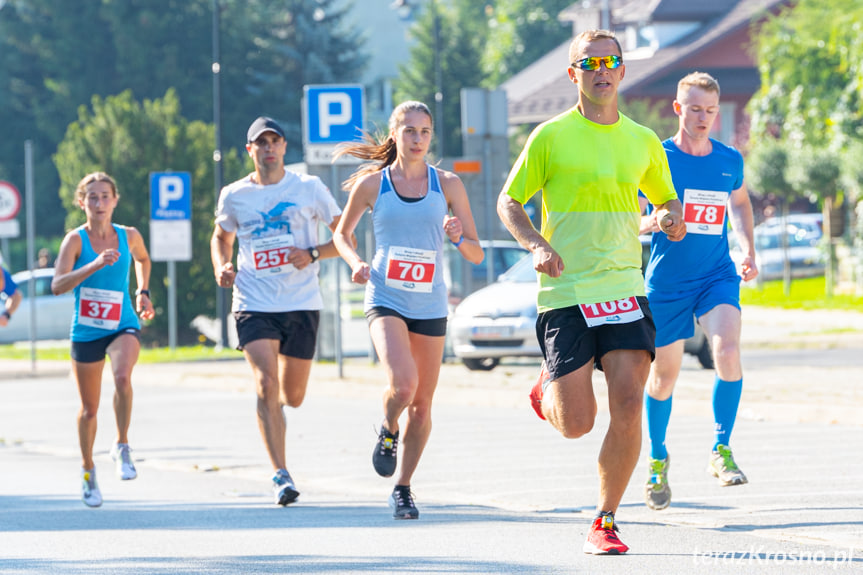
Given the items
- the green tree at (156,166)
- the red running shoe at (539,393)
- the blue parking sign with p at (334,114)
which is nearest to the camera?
the red running shoe at (539,393)

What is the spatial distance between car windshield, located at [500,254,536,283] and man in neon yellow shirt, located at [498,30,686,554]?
40.9 feet

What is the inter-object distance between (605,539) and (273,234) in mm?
3138

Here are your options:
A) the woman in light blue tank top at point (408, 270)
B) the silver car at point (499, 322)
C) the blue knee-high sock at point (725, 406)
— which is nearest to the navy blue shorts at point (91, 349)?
the woman in light blue tank top at point (408, 270)

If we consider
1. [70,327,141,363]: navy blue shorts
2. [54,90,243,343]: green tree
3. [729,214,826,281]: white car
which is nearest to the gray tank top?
[70,327,141,363]: navy blue shorts

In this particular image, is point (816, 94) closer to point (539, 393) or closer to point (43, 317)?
point (43, 317)

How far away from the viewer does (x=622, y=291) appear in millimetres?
6773

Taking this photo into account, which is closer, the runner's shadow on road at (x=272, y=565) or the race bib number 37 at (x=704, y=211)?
the runner's shadow on road at (x=272, y=565)

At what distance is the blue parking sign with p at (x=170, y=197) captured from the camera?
23344mm

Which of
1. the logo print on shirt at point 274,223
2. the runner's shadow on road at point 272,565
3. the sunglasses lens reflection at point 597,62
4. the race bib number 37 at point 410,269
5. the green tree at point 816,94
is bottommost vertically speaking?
the runner's shadow on road at point 272,565

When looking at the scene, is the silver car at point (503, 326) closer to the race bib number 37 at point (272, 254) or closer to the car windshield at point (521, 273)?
the car windshield at point (521, 273)

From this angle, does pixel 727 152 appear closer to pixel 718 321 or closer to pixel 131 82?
pixel 718 321

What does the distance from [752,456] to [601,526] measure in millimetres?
3990

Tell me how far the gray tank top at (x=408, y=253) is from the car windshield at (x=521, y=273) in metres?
11.0

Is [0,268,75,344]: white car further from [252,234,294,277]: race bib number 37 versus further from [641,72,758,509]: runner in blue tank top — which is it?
[641,72,758,509]: runner in blue tank top
